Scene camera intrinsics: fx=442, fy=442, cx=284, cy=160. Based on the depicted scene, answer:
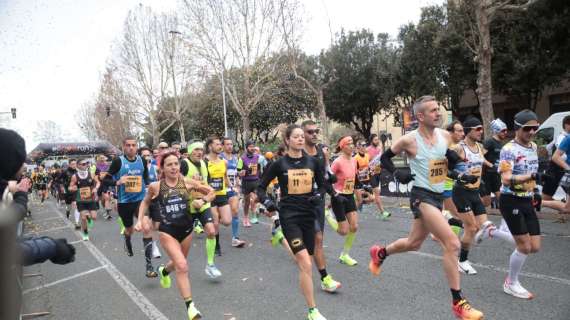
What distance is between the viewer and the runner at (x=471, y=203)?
5668mm

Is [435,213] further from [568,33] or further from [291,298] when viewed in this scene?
[568,33]

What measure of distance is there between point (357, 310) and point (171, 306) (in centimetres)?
212

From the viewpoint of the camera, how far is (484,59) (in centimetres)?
1448

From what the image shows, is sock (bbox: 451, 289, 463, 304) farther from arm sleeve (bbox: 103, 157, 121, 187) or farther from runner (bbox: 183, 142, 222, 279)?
arm sleeve (bbox: 103, 157, 121, 187)

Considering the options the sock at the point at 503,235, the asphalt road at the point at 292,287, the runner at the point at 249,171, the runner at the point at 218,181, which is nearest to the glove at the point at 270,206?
the asphalt road at the point at 292,287

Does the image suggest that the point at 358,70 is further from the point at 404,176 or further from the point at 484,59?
the point at 404,176

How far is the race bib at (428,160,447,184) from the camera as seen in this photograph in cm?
430

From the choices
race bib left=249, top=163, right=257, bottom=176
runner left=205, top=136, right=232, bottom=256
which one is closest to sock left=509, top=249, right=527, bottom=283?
runner left=205, top=136, right=232, bottom=256

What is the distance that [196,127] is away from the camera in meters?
49.1

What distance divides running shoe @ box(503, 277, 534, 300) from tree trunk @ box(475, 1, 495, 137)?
11247 mm

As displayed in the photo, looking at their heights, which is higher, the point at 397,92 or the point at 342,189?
the point at 397,92

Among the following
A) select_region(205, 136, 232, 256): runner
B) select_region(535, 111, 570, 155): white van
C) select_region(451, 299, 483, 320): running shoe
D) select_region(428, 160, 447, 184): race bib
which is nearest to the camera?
select_region(451, 299, 483, 320): running shoe

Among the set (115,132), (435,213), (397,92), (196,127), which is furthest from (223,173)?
(115,132)

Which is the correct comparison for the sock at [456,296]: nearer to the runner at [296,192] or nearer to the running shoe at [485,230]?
the runner at [296,192]
